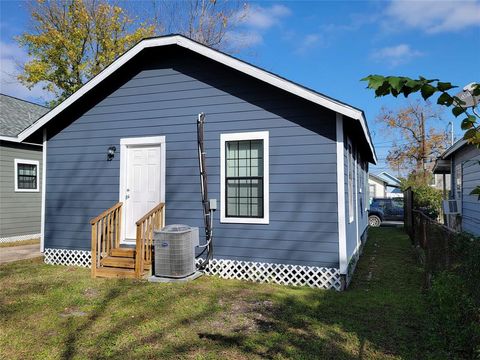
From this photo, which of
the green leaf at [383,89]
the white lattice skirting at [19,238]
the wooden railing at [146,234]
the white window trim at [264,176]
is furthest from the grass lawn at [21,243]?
the green leaf at [383,89]

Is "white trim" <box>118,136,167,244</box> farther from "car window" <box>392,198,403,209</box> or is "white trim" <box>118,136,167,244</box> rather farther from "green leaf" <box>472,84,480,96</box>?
"car window" <box>392,198,403,209</box>

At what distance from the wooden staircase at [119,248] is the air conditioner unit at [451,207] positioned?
32.1ft

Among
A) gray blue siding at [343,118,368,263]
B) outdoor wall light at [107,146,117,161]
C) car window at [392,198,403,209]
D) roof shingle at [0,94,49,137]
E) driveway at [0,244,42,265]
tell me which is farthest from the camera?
car window at [392,198,403,209]

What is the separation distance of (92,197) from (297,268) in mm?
4952

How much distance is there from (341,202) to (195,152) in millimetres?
3069

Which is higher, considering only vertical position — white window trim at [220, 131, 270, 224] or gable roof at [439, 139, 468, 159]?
gable roof at [439, 139, 468, 159]

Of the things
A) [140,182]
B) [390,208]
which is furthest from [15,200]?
[390,208]

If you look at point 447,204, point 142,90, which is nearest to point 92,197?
point 142,90

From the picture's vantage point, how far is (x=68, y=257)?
8.69 meters

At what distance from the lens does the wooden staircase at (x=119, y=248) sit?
7120 mm

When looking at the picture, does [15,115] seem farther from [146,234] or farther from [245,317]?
[245,317]

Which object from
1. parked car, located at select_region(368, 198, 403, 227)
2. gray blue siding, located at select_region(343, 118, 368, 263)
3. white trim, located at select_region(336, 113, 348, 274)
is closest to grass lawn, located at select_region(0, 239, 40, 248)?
gray blue siding, located at select_region(343, 118, 368, 263)

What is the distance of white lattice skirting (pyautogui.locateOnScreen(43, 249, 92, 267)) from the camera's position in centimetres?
851

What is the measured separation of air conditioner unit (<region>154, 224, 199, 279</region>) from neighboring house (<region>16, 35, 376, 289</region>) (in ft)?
1.98
